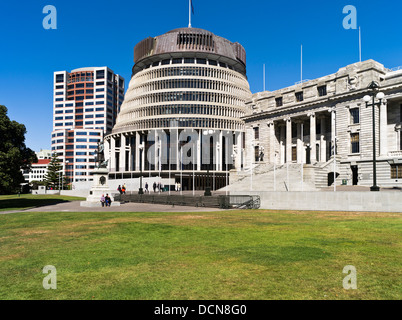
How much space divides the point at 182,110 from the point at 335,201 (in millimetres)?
69163

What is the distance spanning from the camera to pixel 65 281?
7582mm

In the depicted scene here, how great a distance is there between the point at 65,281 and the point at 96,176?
111ft

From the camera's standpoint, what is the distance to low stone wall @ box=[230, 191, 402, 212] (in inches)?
960

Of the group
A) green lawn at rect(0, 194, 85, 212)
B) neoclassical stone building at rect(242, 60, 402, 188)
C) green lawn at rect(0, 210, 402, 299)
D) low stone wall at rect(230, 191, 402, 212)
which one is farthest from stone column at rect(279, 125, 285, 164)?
green lawn at rect(0, 210, 402, 299)

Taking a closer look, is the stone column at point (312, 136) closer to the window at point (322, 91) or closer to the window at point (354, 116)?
the window at point (322, 91)

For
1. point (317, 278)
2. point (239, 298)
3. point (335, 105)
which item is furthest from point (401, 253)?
point (335, 105)

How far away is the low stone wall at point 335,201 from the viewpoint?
2439 centimetres

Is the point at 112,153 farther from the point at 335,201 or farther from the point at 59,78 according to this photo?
the point at 59,78

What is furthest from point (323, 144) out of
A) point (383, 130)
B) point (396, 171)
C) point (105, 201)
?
point (105, 201)

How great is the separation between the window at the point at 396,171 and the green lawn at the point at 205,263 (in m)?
32.7

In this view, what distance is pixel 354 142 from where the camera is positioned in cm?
4941

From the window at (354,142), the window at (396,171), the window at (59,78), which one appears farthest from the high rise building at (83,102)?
the window at (396,171)
